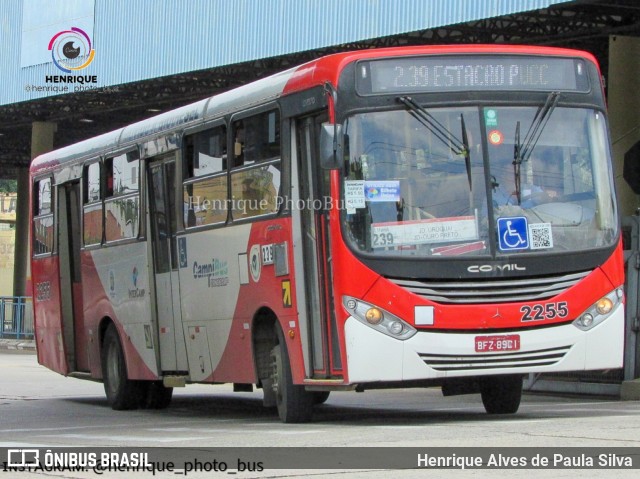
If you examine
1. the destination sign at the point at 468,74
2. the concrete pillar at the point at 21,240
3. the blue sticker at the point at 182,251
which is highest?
the concrete pillar at the point at 21,240

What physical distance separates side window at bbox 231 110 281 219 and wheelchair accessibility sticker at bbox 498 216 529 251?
228 centimetres

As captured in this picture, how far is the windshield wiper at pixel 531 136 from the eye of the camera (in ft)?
39.3

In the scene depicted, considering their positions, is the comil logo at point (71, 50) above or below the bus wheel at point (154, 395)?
above

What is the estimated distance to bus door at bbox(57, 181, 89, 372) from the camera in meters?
19.2

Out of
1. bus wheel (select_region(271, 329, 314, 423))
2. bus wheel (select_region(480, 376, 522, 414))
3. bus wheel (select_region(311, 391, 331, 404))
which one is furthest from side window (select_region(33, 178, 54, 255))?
bus wheel (select_region(480, 376, 522, 414))

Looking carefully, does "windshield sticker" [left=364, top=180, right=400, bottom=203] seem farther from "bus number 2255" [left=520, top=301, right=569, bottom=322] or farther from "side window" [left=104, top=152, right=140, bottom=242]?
"side window" [left=104, top=152, right=140, bottom=242]

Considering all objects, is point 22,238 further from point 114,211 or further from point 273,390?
point 273,390

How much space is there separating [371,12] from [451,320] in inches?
633

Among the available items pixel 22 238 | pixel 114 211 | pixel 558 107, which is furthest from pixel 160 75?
pixel 22 238

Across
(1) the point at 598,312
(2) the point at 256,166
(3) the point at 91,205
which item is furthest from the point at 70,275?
(1) the point at 598,312

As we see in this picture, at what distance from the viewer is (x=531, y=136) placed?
1209 centimetres

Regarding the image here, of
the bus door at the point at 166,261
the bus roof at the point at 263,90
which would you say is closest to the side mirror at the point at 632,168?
the bus roof at the point at 263,90

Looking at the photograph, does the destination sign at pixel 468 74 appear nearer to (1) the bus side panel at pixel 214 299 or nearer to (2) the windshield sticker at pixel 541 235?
(2) the windshield sticker at pixel 541 235

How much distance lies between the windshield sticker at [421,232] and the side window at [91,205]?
7081mm
